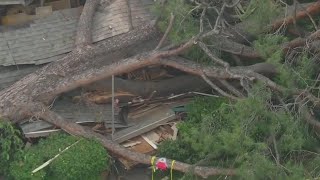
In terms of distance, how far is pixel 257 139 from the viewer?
9.42 metres

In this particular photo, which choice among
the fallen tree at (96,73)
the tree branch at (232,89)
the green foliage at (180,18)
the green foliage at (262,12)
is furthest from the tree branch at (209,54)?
the green foliage at (262,12)

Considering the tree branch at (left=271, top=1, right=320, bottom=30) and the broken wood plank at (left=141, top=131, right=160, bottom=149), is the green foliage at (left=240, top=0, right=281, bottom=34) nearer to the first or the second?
the tree branch at (left=271, top=1, right=320, bottom=30)

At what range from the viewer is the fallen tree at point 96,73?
10336mm

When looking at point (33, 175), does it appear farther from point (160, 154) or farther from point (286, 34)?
point (286, 34)

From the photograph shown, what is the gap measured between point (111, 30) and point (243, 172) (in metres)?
5.18

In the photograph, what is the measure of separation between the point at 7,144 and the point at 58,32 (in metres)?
3.14

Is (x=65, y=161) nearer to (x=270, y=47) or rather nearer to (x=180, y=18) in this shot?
(x=180, y=18)

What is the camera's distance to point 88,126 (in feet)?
37.0

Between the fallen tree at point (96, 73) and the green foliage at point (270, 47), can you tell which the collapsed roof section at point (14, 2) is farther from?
the green foliage at point (270, 47)

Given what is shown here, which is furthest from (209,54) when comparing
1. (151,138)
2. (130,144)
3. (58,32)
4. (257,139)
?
(58,32)

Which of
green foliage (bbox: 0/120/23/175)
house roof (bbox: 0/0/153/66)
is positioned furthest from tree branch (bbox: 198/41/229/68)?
green foliage (bbox: 0/120/23/175)

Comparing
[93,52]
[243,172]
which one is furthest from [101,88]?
[243,172]

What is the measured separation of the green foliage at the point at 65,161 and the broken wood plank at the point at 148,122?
0.85m

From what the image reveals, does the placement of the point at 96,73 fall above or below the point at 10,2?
below
